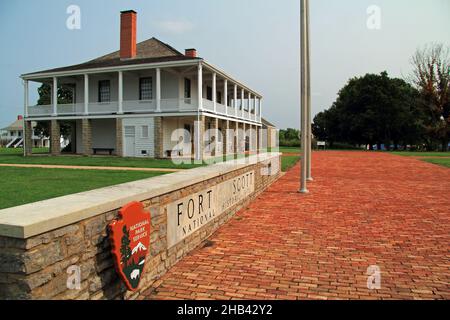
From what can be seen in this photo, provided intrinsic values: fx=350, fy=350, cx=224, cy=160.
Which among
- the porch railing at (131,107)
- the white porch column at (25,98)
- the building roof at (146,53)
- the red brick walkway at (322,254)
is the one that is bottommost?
the red brick walkway at (322,254)

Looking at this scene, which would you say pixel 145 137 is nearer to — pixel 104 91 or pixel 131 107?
pixel 131 107

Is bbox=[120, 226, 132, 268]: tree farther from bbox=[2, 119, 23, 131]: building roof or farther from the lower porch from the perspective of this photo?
bbox=[2, 119, 23, 131]: building roof

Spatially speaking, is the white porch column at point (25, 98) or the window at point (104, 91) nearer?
the window at point (104, 91)

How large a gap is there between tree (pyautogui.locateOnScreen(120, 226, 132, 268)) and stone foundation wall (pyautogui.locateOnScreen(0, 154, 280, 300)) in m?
0.11

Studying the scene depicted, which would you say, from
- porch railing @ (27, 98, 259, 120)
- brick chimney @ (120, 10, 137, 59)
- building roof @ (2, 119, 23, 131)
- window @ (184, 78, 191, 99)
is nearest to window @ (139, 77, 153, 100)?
porch railing @ (27, 98, 259, 120)

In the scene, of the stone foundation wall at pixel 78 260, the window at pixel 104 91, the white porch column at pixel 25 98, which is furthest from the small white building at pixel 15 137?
the stone foundation wall at pixel 78 260

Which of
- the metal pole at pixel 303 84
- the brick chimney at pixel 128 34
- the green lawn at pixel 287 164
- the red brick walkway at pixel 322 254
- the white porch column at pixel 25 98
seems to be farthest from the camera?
the white porch column at pixel 25 98

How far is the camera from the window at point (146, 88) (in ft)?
81.6

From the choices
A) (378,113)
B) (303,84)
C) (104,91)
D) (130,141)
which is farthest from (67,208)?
(378,113)

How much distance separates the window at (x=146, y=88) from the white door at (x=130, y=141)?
8.97ft

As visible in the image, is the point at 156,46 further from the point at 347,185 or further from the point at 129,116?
the point at 347,185

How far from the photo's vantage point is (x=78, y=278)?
9.05ft

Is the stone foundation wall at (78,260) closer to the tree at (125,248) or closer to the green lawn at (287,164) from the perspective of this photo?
the tree at (125,248)

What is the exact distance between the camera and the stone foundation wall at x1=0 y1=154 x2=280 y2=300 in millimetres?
2309
